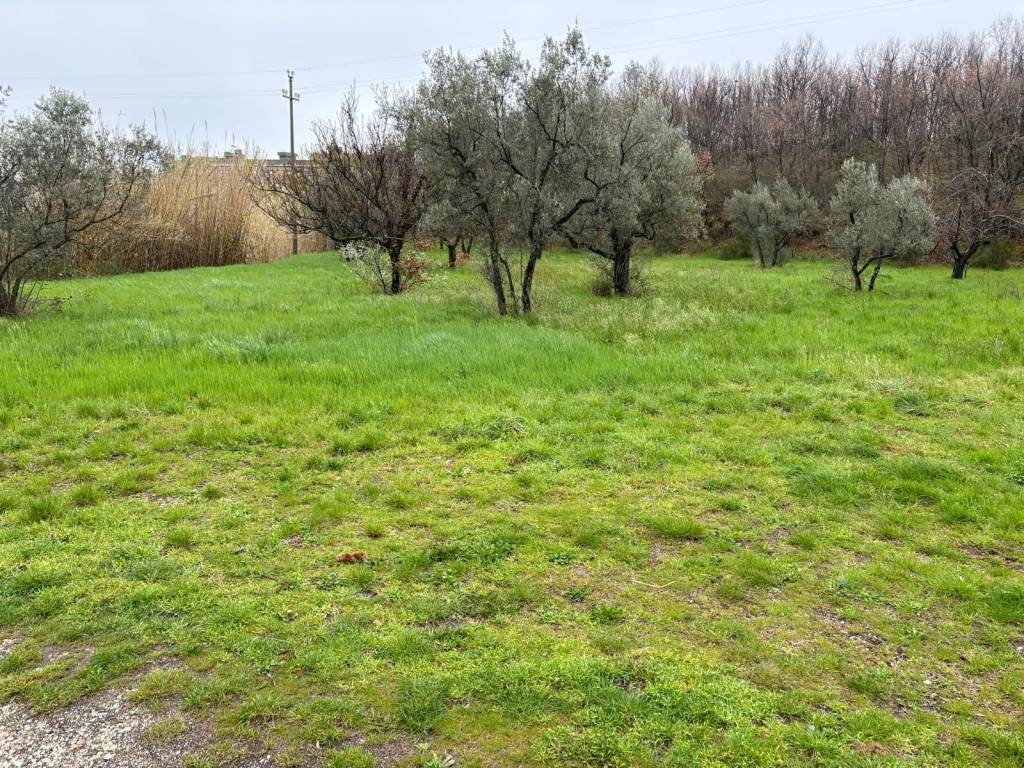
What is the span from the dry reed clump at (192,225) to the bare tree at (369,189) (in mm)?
5036

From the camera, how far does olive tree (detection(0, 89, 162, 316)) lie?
35.5ft

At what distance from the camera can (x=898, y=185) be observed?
1623 cm

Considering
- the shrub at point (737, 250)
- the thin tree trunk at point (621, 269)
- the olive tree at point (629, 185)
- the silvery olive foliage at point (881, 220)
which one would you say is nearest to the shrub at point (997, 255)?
the shrub at point (737, 250)

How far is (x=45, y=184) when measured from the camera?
11.1 meters

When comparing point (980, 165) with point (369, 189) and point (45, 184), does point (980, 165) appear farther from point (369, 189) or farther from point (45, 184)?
point (45, 184)

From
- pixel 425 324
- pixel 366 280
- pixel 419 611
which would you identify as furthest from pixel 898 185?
pixel 419 611

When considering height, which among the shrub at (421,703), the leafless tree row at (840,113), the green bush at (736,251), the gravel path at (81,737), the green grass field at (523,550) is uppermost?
the leafless tree row at (840,113)

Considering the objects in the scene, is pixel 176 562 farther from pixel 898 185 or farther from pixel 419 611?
pixel 898 185

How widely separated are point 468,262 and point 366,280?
326 inches

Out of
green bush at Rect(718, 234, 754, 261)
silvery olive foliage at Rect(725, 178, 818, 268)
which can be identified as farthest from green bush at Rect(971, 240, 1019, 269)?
green bush at Rect(718, 234, 754, 261)

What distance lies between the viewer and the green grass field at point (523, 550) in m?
2.63

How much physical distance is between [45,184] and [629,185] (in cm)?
1129

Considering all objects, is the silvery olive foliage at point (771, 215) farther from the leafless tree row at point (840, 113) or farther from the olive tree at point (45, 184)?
the olive tree at point (45, 184)

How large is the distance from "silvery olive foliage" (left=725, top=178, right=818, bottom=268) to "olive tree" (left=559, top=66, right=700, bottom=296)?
872cm
